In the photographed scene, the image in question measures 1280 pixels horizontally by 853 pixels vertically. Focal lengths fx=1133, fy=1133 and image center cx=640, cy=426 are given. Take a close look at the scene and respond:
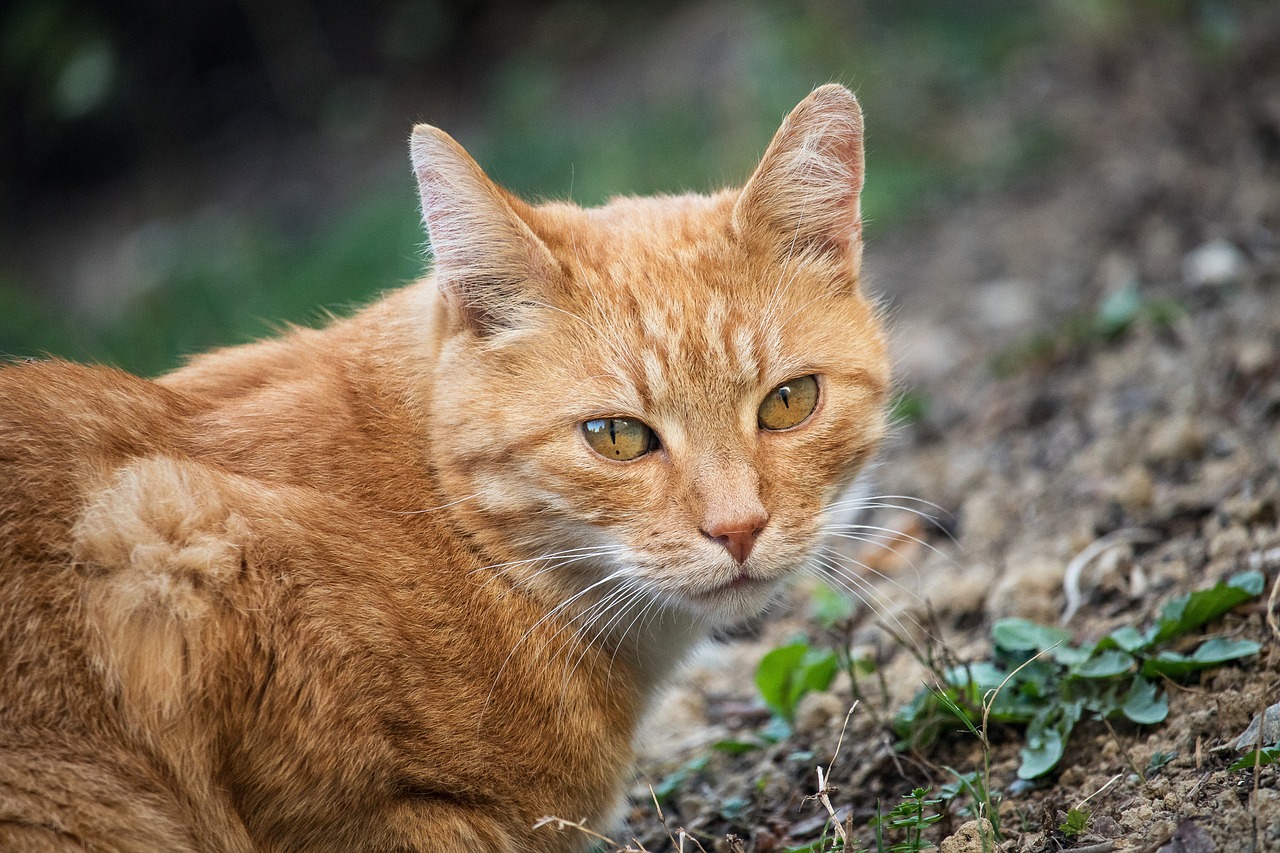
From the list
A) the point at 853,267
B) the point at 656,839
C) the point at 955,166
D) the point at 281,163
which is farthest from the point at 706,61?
the point at 656,839

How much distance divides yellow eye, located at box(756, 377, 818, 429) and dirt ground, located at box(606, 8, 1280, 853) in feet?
1.90

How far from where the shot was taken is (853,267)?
2.88 meters

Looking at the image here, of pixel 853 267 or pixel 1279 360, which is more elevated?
pixel 853 267

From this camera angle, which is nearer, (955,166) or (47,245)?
(955,166)

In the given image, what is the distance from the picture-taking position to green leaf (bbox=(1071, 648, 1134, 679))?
8.45 feet

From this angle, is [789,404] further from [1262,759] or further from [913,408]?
[913,408]

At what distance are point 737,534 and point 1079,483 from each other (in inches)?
77.2

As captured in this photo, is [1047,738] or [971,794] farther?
[1047,738]

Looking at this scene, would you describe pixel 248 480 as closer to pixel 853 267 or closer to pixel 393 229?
pixel 853 267

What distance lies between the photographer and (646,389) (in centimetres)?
250

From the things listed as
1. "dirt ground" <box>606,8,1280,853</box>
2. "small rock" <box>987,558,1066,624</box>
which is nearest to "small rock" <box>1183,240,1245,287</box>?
"dirt ground" <box>606,8,1280,853</box>

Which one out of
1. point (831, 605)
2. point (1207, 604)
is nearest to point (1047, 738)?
point (1207, 604)

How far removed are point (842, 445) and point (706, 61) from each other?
7521 mm

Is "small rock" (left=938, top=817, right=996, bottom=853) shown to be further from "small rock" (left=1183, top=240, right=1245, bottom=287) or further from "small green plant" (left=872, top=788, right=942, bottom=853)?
"small rock" (left=1183, top=240, right=1245, bottom=287)
